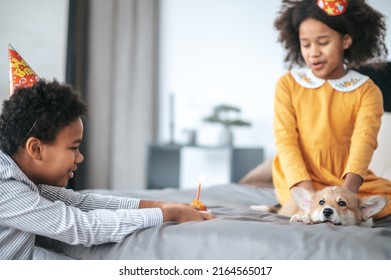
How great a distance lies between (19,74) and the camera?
102 centimetres

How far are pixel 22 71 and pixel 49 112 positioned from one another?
14cm

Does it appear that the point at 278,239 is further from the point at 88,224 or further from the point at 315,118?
the point at 315,118

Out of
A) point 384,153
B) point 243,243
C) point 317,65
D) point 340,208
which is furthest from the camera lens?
point 384,153

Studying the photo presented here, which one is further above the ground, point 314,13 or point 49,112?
point 314,13

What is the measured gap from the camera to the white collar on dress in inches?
50.5

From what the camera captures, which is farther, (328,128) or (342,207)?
(328,128)

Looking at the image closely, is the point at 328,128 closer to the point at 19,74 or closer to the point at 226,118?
the point at 19,74

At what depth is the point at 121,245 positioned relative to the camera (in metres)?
0.93

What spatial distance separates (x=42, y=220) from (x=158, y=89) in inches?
92.9

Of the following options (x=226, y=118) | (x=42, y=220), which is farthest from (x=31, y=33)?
(x=226, y=118)

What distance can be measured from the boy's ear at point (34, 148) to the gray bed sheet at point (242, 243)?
0.19m

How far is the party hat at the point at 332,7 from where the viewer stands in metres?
A: 1.24

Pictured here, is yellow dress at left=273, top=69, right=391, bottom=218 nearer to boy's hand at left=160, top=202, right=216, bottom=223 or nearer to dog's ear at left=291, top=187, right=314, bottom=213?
dog's ear at left=291, top=187, right=314, bottom=213
